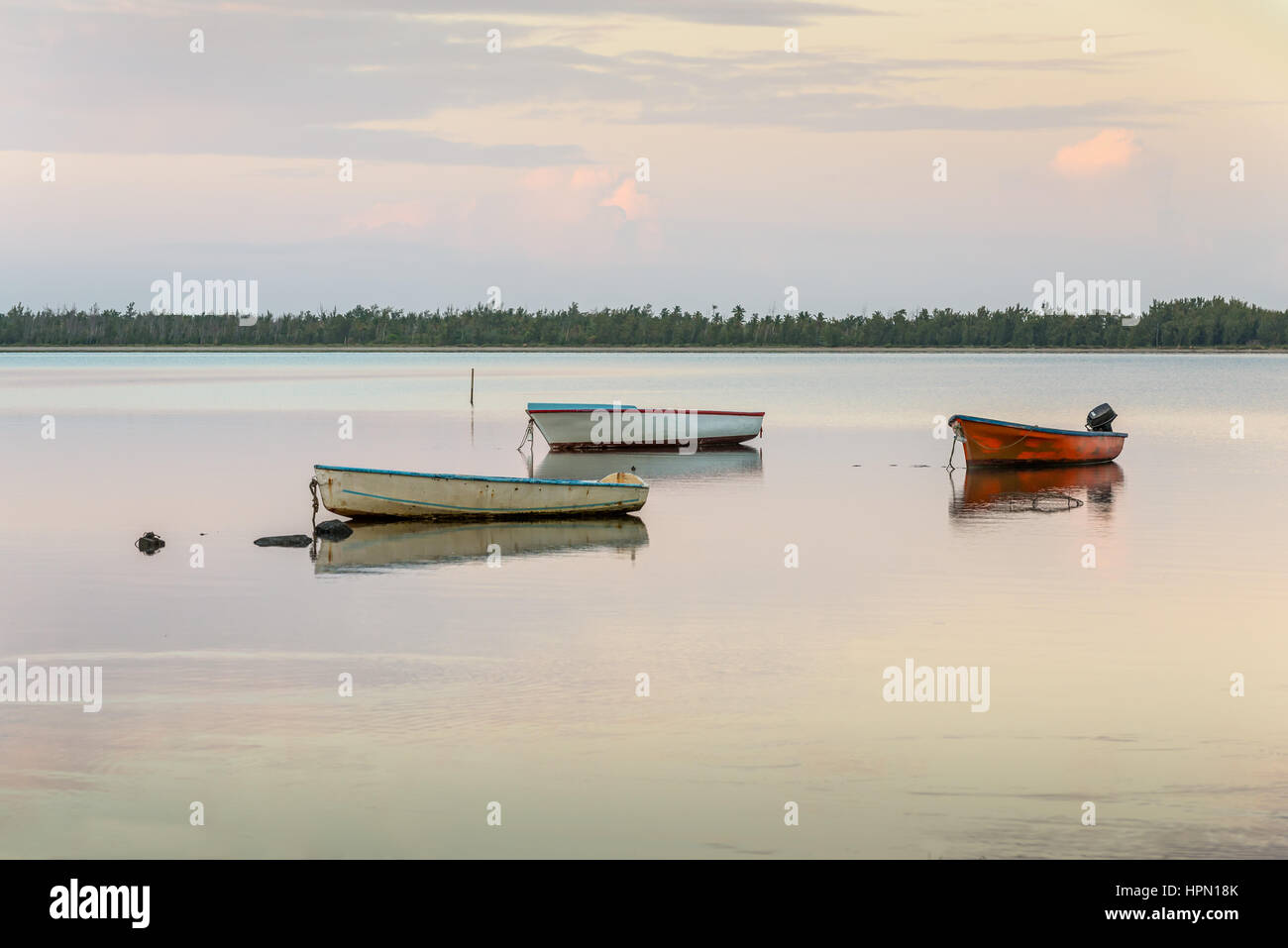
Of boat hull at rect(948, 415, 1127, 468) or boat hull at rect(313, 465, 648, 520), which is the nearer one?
boat hull at rect(313, 465, 648, 520)

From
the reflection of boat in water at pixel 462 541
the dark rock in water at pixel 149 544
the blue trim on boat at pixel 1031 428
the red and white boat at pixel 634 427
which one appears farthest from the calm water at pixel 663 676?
the red and white boat at pixel 634 427

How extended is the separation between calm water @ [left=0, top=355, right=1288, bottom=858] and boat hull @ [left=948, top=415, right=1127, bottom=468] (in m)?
4.13

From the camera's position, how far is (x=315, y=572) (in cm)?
2062

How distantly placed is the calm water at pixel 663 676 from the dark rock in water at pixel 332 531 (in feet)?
1.46

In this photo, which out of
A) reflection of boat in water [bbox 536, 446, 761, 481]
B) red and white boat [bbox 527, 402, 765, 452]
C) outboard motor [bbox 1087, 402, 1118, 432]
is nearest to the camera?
reflection of boat in water [bbox 536, 446, 761, 481]

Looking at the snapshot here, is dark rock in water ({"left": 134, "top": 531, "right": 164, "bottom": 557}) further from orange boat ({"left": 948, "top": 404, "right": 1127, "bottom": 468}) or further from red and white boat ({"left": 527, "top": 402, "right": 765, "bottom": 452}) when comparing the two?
red and white boat ({"left": 527, "top": 402, "right": 765, "bottom": 452})

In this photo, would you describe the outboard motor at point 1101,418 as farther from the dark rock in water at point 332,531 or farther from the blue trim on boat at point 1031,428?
the dark rock in water at point 332,531

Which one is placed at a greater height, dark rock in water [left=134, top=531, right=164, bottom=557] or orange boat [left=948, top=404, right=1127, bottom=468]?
orange boat [left=948, top=404, right=1127, bottom=468]

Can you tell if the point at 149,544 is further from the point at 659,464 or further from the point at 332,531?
the point at 659,464

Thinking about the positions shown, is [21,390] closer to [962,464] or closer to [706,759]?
[962,464]

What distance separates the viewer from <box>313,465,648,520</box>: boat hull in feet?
82.5

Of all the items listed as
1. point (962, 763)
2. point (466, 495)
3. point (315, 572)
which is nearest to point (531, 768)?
point (962, 763)

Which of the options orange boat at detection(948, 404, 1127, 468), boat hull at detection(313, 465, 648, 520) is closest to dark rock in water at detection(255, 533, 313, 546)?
boat hull at detection(313, 465, 648, 520)

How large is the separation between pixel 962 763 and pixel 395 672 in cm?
572
